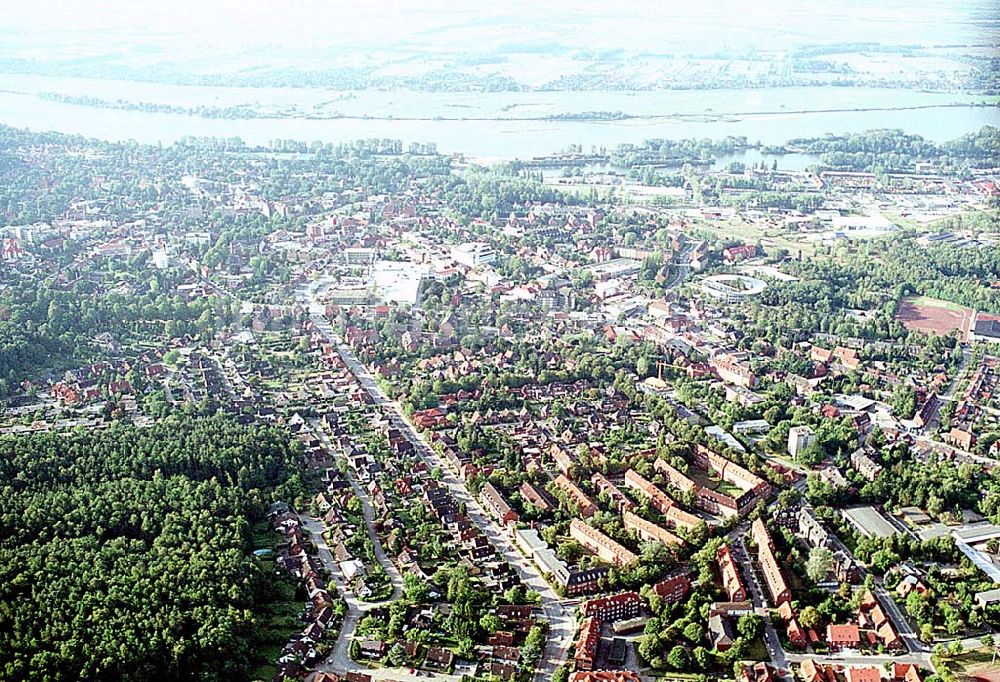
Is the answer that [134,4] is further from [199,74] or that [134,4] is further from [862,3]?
[862,3]

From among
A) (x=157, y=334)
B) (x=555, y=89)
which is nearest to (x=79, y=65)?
(x=555, y=89)

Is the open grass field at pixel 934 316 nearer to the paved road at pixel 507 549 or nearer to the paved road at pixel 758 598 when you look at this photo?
the paved road at pixel 758 598

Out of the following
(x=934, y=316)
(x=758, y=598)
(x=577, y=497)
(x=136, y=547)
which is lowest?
(x=934, y=316)

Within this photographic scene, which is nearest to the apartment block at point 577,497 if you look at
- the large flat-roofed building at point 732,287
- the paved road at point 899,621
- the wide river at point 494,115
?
the paved road at point 899,621

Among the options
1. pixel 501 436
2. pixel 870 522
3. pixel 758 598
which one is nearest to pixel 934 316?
pixel 870 522

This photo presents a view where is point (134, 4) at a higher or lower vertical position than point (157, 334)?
higher

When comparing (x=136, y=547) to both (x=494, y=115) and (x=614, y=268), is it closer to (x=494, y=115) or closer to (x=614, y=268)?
(x=614, y=268)
